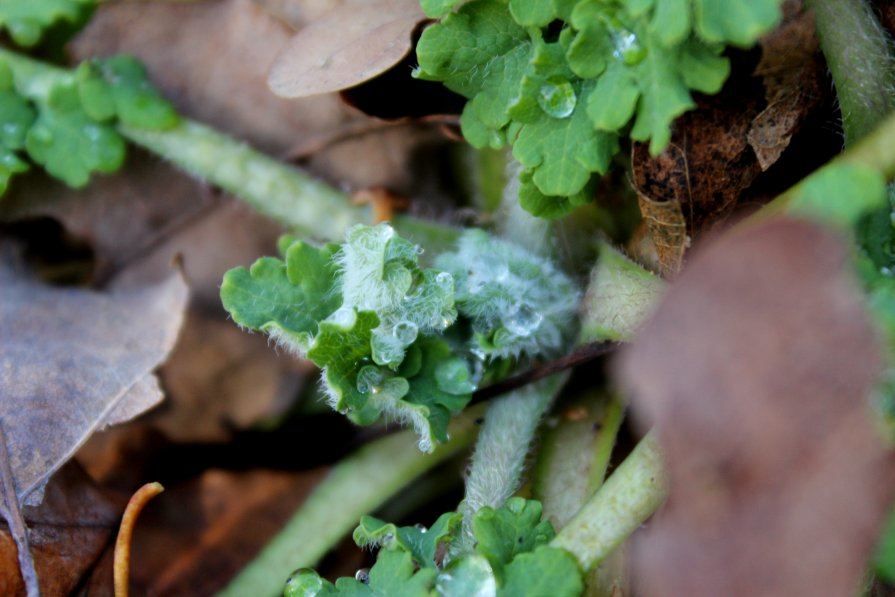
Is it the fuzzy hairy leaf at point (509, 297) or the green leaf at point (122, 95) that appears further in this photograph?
the green leaf at point (122, 95)

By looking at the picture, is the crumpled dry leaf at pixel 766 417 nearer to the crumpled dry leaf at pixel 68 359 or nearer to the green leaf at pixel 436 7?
the green leaf at pixel 436 7

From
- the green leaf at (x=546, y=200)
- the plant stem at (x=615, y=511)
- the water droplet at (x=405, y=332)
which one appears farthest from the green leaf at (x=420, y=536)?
the green leaf at (x=546, y=200)

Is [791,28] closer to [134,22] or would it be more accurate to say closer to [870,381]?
[870,381]

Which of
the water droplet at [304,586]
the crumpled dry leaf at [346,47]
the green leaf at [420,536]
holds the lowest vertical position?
the water droplet at [304,586]

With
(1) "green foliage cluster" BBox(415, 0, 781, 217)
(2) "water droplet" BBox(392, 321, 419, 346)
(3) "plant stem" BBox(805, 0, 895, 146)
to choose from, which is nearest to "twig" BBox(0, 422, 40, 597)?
(2) "water droplet" BBox(392, 321, 419, 346)

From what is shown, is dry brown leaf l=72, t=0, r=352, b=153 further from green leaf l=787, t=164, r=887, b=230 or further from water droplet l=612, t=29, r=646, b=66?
green leaf l=787, t=164, r=887, b=230

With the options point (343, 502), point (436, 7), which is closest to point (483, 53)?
point (436, 7)

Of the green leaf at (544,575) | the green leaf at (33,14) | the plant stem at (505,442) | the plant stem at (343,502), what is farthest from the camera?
the green leaf at (33,14)
